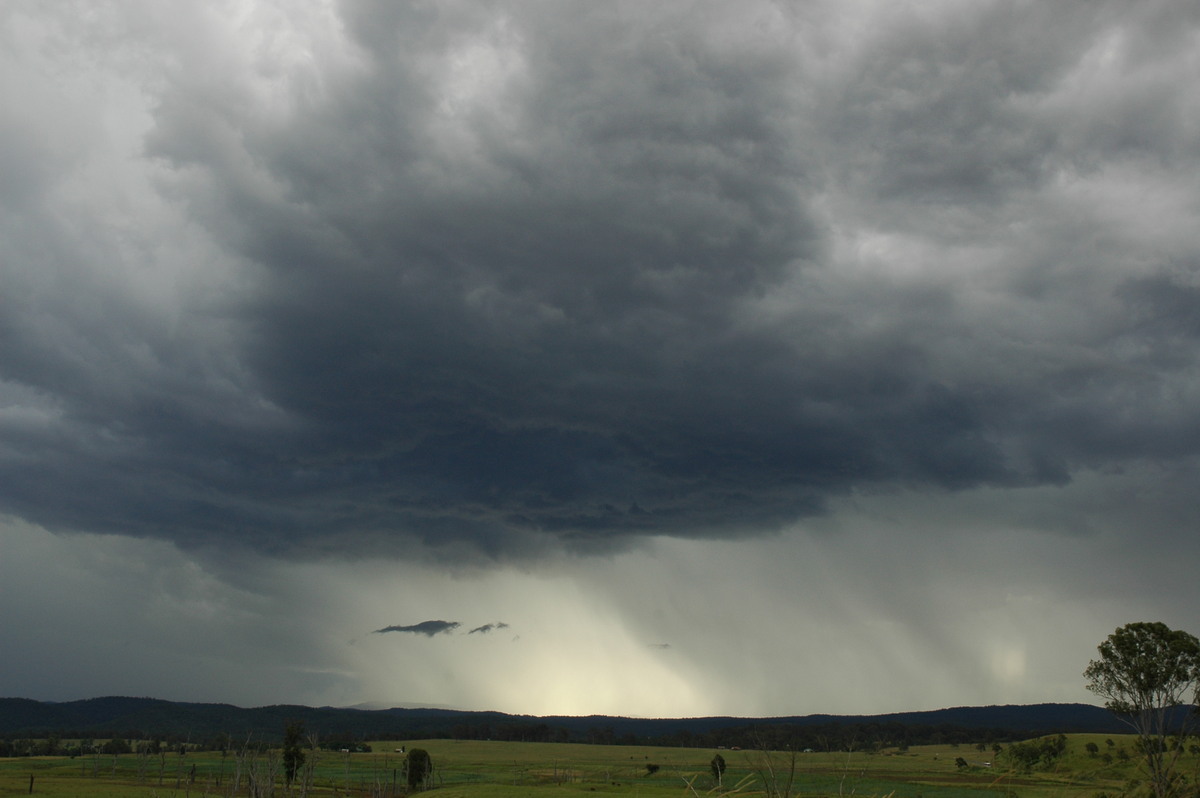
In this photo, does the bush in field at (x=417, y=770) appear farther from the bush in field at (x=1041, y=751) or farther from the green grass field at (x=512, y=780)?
the bush in field at (x=1041, y=751)

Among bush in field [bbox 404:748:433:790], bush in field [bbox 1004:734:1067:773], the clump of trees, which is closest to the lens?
the clump of trees

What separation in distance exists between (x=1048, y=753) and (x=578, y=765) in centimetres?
9931

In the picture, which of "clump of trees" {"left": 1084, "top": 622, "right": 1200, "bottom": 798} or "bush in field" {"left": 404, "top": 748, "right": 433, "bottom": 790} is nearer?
"clump of trees" {"left": 1084, "top": 622, "right": 1200, "bottom": 798}

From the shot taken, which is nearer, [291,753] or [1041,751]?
[291,753]

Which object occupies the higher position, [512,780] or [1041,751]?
[1041,751]

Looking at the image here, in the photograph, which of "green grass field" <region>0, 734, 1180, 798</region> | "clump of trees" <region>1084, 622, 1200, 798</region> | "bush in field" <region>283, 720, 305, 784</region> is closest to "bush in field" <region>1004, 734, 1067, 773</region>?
"green grass field" <region>0, 734, 1180, 798</region>

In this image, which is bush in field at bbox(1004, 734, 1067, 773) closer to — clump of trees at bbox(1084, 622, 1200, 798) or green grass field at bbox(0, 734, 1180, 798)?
green grass field at bbox(0, 734, 1180, 798)

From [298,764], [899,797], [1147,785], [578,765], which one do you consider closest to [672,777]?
[578,765]

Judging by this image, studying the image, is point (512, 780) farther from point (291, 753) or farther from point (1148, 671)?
point (1148, 671)

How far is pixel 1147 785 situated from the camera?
54.6 metres

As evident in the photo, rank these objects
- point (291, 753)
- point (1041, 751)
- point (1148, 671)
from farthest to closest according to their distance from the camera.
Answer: point (1041, 751) → point (291, 753) → point (1148, 671)

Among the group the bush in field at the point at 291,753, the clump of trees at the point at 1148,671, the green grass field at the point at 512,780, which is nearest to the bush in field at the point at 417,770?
the green grass field at the point at 512,780

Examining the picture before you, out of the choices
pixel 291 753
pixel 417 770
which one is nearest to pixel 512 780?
pixel 417 770

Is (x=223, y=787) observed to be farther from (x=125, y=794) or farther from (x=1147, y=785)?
(x=1147, y=785)
